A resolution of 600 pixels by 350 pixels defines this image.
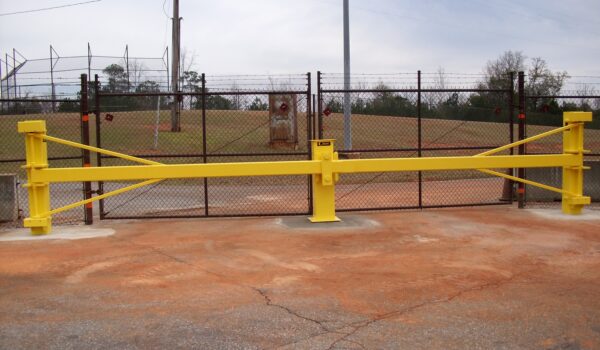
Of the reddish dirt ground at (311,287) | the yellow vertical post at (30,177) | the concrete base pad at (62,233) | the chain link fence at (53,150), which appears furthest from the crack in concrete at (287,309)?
the chain link fence at (53,150)

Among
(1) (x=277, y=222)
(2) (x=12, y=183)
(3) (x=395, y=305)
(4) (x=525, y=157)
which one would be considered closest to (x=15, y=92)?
(2) (x=12, y=183)

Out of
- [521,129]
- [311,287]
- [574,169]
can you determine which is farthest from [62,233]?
[574,169]

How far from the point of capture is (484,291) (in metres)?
6.22

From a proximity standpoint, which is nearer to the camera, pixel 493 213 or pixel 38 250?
pixel 38 250

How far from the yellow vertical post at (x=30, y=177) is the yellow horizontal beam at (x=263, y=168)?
0.36ft

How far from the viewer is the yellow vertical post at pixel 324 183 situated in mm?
9836

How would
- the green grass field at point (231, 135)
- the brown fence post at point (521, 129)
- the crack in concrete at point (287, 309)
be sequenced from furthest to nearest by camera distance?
the green grass field at point (231, 135) → the brown fence post at point (521, 129) → the crack in concrete at point (287, 309)

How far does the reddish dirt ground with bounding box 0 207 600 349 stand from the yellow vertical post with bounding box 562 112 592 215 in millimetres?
897

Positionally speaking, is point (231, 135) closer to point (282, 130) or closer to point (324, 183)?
point (282, 130)

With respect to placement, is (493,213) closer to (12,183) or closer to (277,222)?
A: (277,222)

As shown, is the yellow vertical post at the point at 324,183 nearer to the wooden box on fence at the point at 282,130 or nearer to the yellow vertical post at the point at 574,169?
the yellow vertical post at the point at 574,169

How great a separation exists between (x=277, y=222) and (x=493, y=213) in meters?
3.86

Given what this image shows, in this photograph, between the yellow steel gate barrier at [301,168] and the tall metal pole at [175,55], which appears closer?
the yellow steel gate barrier at [301,168]

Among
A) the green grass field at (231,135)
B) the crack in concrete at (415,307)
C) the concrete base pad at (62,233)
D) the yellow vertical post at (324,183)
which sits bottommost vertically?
the crack in concrete at (415,307)
